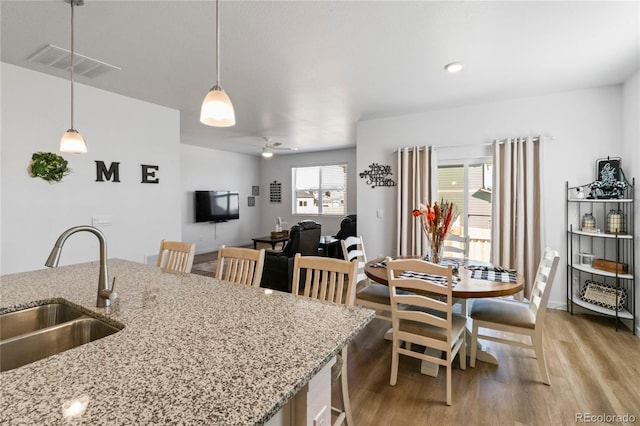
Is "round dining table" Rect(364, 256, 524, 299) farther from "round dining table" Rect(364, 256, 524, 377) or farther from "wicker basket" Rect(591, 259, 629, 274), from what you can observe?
"wicker basket" Rect(591, 259, 629, 274)

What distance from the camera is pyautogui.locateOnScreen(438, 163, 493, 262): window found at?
4258mm

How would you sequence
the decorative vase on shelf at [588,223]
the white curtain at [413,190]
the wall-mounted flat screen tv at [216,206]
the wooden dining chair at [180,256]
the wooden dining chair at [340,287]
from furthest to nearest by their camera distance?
the wall-mounted flat screen tv at [216,206] < the white curtain at [413,190] < the decorative vase on shelf at [588,223] < the wooden dining chair at [180,256] < the wooden dining chair at [340,287]

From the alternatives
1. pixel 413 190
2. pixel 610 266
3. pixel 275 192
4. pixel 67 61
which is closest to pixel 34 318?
pixel 67 61

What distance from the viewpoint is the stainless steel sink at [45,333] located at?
116 cm

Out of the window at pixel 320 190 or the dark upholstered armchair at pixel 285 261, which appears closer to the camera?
the dark upholstered armchair at pixel 285 261

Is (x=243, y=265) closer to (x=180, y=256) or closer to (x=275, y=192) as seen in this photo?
(x=180, y=256)

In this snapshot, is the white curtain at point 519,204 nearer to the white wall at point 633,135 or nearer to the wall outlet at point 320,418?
the white wall at point 633,135

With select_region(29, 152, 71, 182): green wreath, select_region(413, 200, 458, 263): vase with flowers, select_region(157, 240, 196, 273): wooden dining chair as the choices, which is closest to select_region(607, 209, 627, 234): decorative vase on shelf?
select_region(413, 200, 458, 263): vase with flowers

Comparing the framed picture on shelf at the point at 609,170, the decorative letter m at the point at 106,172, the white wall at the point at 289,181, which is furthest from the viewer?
the white wall at the point at 289,181

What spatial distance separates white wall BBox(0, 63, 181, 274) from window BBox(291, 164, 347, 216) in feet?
15.2

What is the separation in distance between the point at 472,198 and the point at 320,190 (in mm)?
4812

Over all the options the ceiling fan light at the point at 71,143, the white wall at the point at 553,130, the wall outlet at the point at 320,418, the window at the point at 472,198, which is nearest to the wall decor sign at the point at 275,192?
the white wall at the point at 553,130

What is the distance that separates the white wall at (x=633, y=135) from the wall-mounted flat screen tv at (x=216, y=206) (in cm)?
743

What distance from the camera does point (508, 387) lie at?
2225 mm
